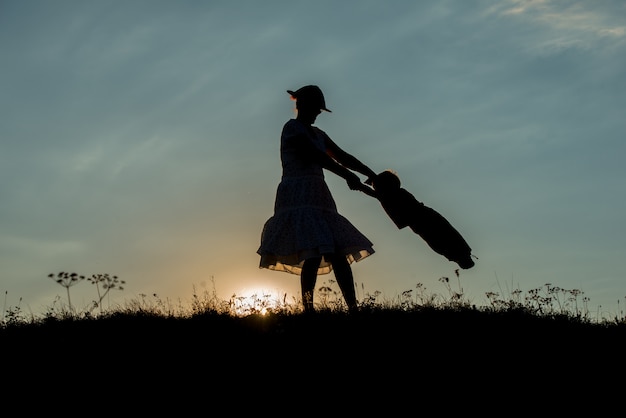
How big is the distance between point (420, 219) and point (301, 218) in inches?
57.7

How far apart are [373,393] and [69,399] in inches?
89.1

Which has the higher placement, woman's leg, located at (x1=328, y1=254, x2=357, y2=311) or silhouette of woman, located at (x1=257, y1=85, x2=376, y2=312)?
silhouette of woman, located at (x1=257, y1=85, x2=376, y2=312)

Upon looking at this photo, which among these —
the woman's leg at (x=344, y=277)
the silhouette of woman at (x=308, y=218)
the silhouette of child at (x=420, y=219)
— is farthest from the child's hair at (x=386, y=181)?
the woman's leg at (x=344, y=277)

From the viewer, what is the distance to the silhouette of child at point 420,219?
8.47m

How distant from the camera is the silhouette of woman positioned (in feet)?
25.8

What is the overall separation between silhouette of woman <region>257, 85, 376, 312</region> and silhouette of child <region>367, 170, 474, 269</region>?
50 cm

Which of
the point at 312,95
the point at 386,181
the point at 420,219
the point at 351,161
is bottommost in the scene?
the point at 420,219

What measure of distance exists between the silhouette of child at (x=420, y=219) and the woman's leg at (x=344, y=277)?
0.86 meters

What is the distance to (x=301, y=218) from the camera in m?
7.92

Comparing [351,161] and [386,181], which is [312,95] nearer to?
[351,161]

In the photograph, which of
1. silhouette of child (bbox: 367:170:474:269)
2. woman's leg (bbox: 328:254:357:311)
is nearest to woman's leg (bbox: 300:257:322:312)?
Result: woman's leg (bbox: 328:254:357:311)

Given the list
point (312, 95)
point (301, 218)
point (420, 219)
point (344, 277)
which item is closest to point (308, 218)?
point (301, 218)

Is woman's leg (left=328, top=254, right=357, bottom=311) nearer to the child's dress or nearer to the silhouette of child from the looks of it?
the child's dress

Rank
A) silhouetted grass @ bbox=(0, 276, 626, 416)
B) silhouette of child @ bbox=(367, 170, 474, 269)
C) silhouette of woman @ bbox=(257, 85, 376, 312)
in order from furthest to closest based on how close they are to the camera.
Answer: silhouette of child @ bbox=(367, 170, 474, 269), silhouette of woman @ bbox=(257, 85, 376, 312), silhouetted grass @ bbox=(0, 276, 626, 416)
